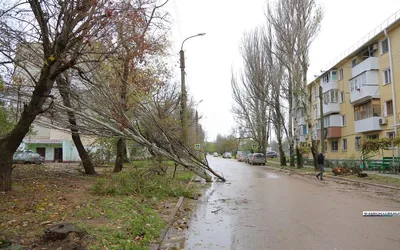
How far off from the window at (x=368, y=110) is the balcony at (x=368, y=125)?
2.08 feet

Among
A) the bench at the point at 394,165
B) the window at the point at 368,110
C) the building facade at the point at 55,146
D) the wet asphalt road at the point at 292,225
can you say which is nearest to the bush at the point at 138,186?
the wet asphalt road at the point at 292,225

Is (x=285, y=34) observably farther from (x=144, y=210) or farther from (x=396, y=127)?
(x=144, y=210)

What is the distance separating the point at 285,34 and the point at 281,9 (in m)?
2.42

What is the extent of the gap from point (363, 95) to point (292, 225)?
85.0 feet

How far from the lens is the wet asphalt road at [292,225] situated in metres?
5.89

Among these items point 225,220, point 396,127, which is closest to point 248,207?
Result: point 225,220

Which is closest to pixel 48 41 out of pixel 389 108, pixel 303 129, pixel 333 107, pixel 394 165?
pixel 394 165

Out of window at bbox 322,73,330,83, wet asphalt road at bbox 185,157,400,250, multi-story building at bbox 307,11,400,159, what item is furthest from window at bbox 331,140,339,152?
wet asphalt road at bbox 185,157,400,250

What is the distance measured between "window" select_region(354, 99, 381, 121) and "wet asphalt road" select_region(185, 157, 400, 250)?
19.9 m

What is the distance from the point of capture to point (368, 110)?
30.2 meters

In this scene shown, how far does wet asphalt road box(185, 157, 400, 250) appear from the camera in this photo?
589 cm

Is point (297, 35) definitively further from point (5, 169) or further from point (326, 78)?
point (5, 169)

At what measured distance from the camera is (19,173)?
1388 cm

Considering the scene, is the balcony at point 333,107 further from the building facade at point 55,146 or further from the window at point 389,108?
the building facade at point 55,146
